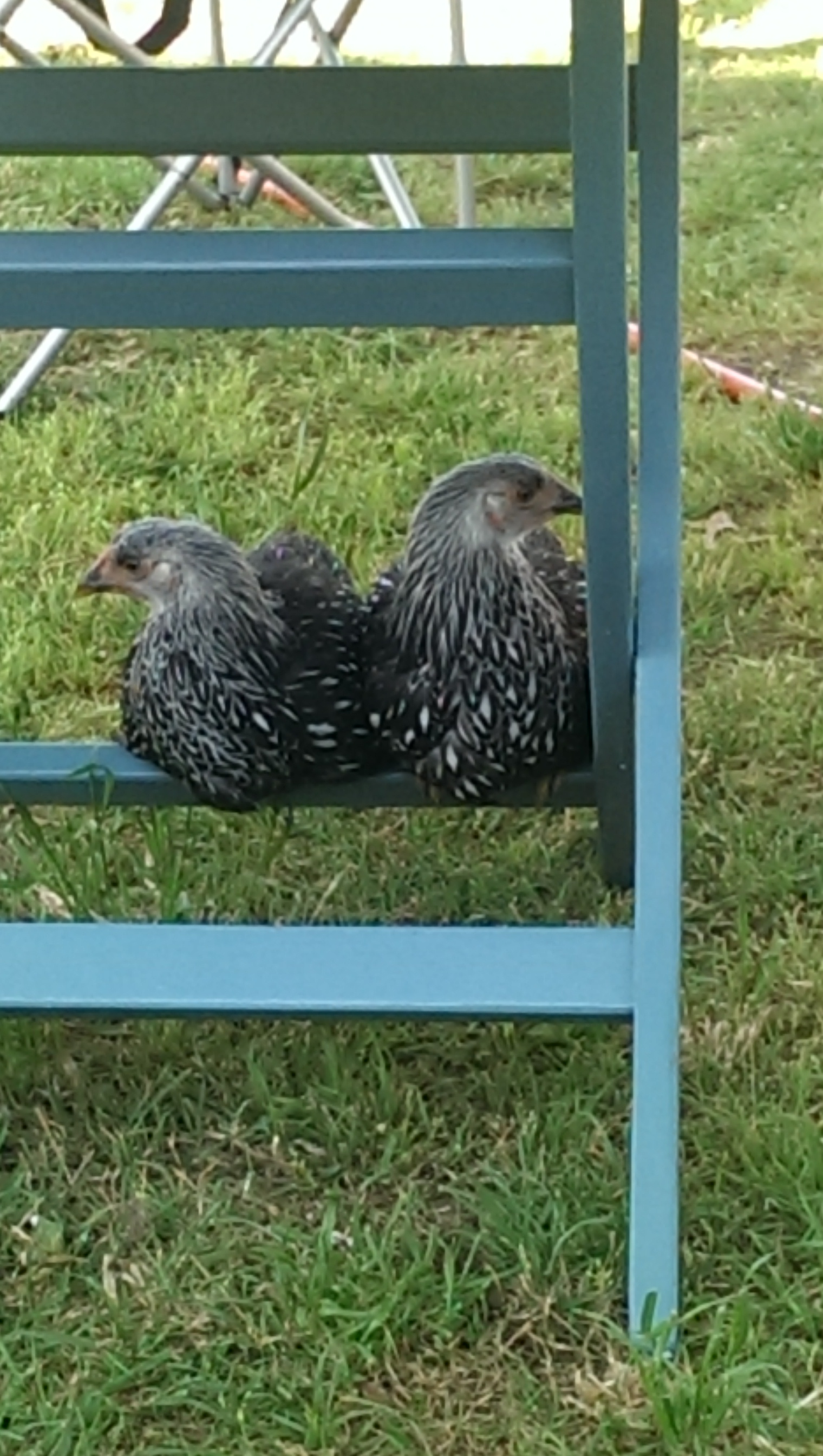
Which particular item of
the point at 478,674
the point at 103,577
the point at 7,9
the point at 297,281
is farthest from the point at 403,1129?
the point at 7,9

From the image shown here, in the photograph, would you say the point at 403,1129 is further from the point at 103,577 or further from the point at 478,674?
the point at 103,577

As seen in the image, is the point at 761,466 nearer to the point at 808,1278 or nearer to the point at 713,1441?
the point at 808,1278

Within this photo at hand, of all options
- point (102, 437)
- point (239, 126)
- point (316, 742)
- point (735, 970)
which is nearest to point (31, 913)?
point (316, 742)

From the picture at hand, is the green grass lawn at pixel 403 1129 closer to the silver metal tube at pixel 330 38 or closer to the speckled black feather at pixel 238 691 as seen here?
the speckled black feather at pixel 238 691

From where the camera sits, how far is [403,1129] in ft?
6.27

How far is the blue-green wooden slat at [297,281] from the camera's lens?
1605 mm

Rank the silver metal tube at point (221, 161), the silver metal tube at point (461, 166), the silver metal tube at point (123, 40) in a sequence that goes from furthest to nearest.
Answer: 1. the silver metal tube at point (221, 161)
2. the silver metal tube at point (461, 166)
3. the silver metal tube at point (123, 40)

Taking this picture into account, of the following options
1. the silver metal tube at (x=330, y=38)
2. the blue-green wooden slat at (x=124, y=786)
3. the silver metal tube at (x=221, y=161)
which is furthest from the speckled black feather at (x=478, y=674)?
the silver metal tube at (x=221, y=161)

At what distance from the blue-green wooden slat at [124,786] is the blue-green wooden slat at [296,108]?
2.43ft

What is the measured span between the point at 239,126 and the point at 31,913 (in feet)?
3.29

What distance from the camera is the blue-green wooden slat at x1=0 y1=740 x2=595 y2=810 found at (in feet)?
6.96

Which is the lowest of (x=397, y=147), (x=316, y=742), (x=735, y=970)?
(x=735, y=970)

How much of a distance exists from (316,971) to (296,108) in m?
0.75

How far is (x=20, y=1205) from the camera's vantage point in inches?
72.9
